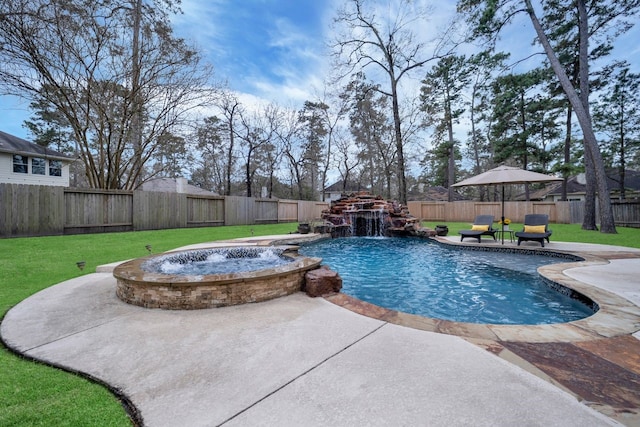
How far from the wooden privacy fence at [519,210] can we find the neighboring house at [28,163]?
2324cm

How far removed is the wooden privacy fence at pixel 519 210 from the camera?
13.5 metres

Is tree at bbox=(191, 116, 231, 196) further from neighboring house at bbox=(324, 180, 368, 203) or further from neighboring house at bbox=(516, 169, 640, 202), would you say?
neighboring house at bbox=(516, 169, 640, 202)

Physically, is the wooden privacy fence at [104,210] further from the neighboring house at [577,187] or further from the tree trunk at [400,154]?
the neighboring house at [577,187]

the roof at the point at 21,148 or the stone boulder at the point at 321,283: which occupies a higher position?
the roof at the point at 21,148

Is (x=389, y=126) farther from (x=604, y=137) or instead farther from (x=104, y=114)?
(x=104, y=114)

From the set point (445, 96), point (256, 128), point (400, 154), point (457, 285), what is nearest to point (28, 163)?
point (256, 128)

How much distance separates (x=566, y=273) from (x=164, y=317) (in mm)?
5820

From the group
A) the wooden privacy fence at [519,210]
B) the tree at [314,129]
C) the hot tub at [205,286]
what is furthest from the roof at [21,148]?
the wooden privacy fence at [519,210]

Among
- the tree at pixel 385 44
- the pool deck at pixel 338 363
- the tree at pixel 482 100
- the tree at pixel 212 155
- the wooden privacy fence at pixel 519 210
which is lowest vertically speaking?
the pool deck at pixel 338 363

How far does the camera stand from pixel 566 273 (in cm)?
433

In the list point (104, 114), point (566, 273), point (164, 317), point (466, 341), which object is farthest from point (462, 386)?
point (104, 114)

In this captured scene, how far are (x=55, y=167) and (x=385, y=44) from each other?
21514mm

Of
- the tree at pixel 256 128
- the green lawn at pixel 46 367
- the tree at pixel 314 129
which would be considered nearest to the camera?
the green lawn at pixel 46 367

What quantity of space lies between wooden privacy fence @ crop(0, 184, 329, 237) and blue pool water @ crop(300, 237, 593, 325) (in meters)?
7.01
